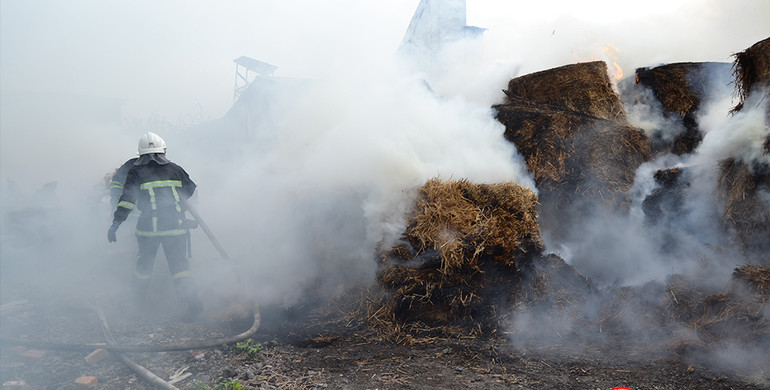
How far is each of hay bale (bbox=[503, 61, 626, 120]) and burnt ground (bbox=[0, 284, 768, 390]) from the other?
4.17 metres

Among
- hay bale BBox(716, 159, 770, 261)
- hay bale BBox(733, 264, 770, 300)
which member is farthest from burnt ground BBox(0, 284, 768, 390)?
hay bale BBox(716, 159, 770, 261)

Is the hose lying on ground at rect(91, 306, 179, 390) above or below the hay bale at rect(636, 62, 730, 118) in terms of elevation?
below

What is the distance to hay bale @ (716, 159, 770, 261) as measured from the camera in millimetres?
3801

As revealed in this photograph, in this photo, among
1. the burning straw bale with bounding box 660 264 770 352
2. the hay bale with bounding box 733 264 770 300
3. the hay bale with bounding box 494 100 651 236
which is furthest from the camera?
the hay bale with bounding box 494 100 651 236

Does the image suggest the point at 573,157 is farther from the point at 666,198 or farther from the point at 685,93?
the point at 685,93

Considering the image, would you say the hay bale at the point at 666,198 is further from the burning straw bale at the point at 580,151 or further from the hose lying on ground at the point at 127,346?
the hose lying on ground at the point at 127,346

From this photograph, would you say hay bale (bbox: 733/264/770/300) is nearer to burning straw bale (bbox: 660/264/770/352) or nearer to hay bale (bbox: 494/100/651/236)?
burning straw bale (bbox: 660/264/770/352)

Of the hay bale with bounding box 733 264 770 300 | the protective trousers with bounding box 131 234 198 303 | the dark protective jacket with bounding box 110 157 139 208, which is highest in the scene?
the dark protective jacket with bounding box 110 157 139 208

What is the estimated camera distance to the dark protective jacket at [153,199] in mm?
4434

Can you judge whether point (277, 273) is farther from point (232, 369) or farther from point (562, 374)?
point (562, 374)

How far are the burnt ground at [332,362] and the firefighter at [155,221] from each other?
1.26ft

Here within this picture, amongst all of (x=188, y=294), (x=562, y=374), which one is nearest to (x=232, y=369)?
(x=188, y=294)

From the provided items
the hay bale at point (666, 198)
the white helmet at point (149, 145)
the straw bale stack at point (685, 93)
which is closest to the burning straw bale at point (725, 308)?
the hay bale at point (666, 198)

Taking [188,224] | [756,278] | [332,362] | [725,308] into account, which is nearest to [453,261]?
[332,362]
